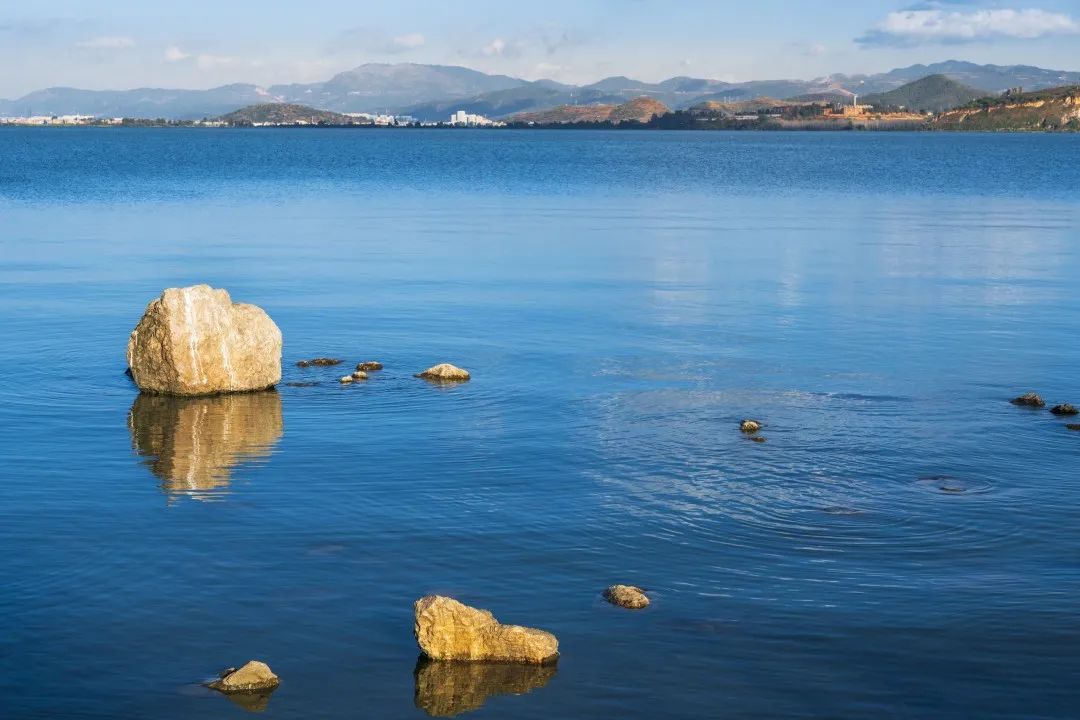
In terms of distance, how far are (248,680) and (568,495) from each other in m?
7.22

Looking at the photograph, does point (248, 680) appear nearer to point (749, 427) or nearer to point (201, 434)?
point (201, 434)

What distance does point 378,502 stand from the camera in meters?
19.0

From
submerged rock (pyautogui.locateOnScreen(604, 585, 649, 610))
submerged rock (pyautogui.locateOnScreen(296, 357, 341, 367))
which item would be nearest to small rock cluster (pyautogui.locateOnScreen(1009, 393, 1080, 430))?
submerged rock (pyautogui.locateOnScreen(604, 585, 649, 610))

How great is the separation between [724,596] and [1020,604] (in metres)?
3.43

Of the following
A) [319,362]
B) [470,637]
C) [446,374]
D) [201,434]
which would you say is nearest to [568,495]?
[470,637]

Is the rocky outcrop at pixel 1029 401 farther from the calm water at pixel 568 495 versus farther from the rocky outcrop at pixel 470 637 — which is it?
the rocky outcrop at pixel 470 637

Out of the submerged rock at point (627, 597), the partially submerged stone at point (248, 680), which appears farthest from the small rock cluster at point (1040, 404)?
the partially submerged stone at point (248, 680)

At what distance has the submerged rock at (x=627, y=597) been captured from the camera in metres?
15.1

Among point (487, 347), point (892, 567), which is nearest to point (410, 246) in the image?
point (487, 347)

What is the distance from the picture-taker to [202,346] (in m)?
25.6

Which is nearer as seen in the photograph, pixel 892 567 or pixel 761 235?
pixel 892 567

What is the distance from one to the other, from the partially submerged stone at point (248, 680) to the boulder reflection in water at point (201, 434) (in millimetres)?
6464

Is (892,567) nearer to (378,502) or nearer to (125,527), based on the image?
(378,502)

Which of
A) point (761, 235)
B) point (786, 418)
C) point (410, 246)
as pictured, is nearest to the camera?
point (786, 418)
